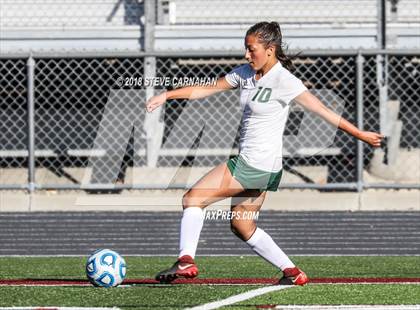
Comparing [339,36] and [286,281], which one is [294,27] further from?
[286,281]

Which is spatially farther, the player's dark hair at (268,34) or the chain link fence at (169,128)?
the chain link fence at (169,128)

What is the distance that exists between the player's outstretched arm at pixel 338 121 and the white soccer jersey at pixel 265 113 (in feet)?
0.27

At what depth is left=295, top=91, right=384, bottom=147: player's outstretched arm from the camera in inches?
263

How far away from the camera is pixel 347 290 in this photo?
678 cm

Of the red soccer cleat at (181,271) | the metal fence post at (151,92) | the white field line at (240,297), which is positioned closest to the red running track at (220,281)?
the white field line at (240,297)

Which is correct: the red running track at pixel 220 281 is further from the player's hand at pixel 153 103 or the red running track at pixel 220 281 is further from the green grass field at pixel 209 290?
the player's hand at pixel 153 103

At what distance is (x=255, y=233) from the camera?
24.2 ft

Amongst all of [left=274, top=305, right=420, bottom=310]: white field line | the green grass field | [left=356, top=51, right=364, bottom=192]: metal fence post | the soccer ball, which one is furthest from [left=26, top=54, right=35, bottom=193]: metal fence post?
[left=274, top=305, right=420, bottom=310]: white field line

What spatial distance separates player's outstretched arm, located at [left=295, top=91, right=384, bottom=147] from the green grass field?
0.94m

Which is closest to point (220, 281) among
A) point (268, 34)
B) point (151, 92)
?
point (268, 34)

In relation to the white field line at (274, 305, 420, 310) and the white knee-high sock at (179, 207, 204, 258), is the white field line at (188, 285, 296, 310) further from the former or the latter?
the white knee-high sock at (179, 207, 204, 258)

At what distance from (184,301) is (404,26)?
8315 millimetres

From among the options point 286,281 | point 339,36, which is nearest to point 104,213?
Result: point 339,36

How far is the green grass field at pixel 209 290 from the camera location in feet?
20.2
